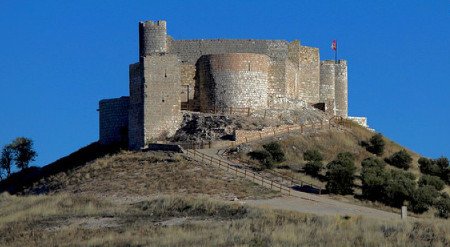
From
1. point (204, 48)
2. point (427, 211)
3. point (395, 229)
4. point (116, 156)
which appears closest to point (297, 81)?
point (204, 48)

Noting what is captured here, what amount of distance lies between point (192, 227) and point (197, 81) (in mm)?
26284

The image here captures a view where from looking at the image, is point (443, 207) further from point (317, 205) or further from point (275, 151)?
point (275, 151)

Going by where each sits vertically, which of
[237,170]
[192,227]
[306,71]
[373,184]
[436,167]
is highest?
[306,71]

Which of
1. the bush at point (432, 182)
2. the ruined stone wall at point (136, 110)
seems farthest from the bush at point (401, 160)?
the ruined stone wall at point (136, 110)

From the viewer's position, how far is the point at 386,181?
48.2m

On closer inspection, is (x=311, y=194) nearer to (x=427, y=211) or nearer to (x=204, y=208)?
(x=427, y=211)

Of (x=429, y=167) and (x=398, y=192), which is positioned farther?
(x=429, y=167)

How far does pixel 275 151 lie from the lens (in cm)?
5366

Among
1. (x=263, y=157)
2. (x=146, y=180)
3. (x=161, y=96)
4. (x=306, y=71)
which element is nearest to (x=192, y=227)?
(x=146, y=180)

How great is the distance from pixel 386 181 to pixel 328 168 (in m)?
3.29

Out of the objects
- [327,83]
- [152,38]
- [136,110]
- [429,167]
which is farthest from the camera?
[327,83]

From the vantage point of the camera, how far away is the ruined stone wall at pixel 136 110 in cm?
5716

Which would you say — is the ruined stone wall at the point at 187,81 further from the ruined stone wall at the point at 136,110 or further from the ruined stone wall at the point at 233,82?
the ruined stone wall at the point at 136,110

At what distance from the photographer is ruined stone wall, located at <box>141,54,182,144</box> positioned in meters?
56.8
